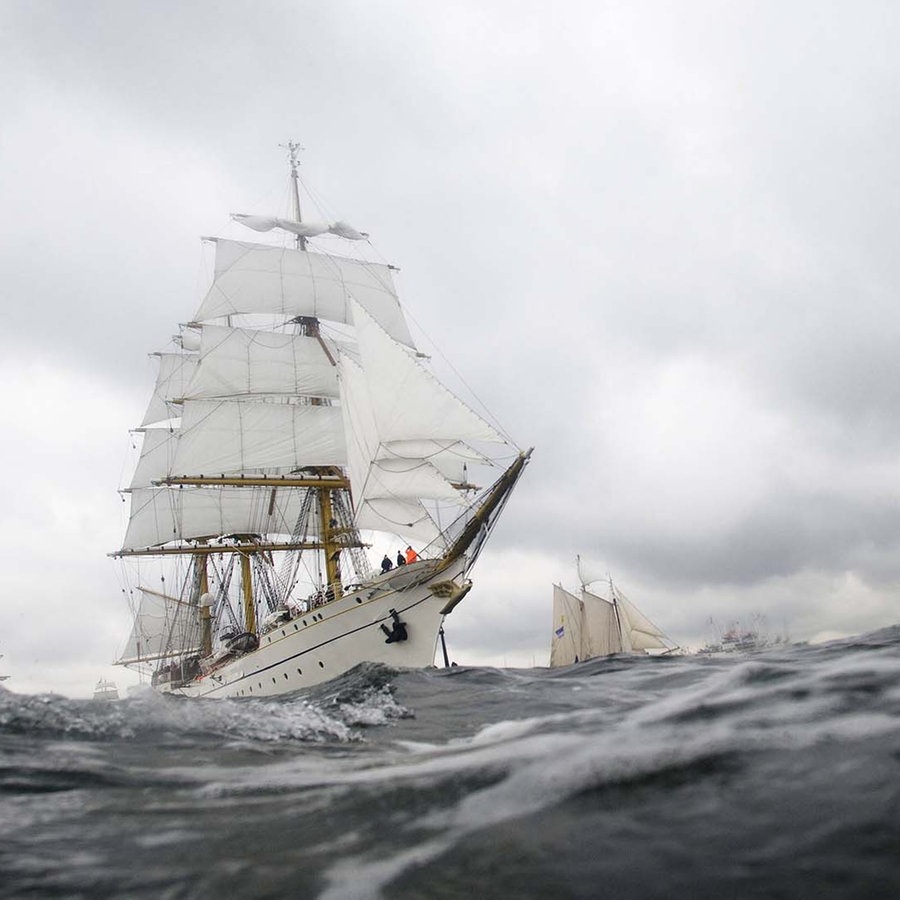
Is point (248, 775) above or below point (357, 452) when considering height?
below

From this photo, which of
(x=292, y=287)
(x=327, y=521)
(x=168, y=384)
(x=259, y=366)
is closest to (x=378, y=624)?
(x=327, y=521)

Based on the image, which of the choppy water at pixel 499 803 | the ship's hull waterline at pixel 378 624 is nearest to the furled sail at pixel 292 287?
the ship's hull waterline at pixel 378 624

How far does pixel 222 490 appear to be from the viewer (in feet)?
190

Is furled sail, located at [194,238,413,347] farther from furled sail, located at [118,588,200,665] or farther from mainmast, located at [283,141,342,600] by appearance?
furled sail, located at [118,588,200,665]

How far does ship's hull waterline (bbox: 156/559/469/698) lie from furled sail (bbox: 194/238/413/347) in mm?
23931

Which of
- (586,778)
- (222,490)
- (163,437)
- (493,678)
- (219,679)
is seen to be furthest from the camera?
(163,437)

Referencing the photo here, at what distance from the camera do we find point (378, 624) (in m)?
30.2

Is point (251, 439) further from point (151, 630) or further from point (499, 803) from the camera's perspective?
point (499, 803)

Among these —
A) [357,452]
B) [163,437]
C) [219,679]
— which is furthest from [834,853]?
[163,437]

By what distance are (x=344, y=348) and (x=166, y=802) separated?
47.3 meters

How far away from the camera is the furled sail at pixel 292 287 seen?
4825cm

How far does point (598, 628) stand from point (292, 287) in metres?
34.3

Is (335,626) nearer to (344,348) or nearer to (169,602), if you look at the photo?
(344,348)

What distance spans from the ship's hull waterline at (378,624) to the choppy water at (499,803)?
2407 cm
